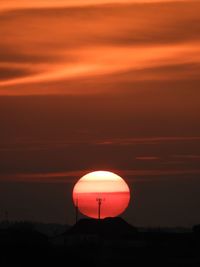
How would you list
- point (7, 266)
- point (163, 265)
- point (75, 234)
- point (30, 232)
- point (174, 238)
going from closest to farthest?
1. point (7, 266)
2. point (163, 265)
3. point (30, 232)
4. point (174, 238)
5. point (75, 234)

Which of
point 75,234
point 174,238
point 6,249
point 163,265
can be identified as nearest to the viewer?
point 6,249

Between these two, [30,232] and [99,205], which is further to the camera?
[99,205]

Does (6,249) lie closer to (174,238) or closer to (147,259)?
(147,259)

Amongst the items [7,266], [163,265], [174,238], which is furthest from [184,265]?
[174,238]

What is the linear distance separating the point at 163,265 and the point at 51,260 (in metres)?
11.9

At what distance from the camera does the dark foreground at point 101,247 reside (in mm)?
93562

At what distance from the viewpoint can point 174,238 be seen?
128625 millimetres

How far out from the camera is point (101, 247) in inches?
4611

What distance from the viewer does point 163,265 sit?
102 m

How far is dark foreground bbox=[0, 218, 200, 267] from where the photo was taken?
9356 cm

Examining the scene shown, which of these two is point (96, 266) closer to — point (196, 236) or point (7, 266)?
point (7, 266)

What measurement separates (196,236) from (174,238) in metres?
2.83

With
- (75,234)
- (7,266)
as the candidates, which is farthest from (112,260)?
(75,234)

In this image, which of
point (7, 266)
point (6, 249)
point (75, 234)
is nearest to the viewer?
point (7, 266)
